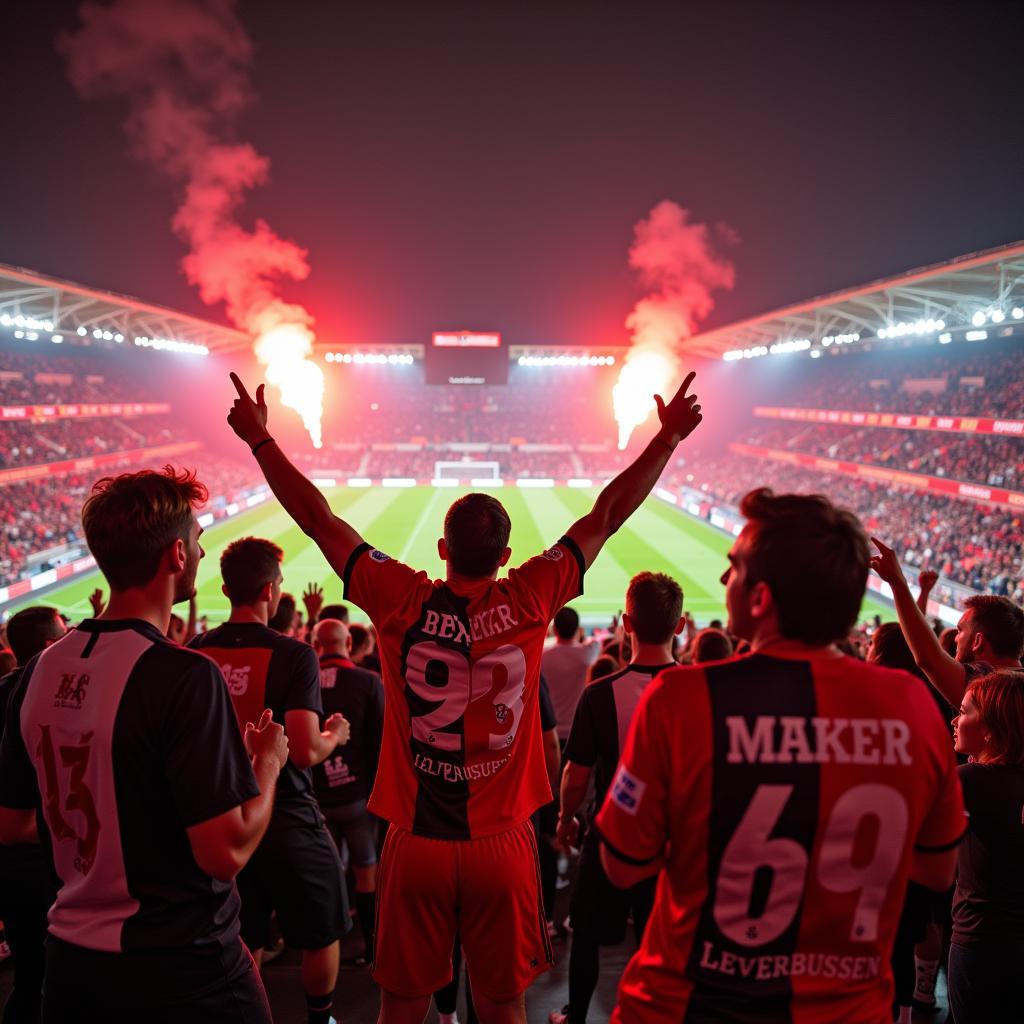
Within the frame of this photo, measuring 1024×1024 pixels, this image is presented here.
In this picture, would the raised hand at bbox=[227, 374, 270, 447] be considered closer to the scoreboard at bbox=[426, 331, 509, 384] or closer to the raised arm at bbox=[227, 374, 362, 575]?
the raised arm at bbox=[227, 374, 362, 575]

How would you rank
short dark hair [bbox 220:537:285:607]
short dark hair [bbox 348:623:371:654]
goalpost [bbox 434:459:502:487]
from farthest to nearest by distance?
1. goalpost [bbox 434:459:502:487]
2. short dark hair [bbox 348:623:371:654]
3. short dark hair [bbox 220:537:285:607]

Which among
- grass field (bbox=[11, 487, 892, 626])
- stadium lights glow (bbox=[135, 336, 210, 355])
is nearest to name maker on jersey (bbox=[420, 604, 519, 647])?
grass field (bbox=[11, 487, 892, 626])

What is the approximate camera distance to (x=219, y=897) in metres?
2.17

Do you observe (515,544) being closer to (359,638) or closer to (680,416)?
(359,638)

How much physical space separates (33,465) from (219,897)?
108 feet

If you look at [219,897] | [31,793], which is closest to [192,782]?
[219,897]

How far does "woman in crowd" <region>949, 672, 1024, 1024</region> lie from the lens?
271cm

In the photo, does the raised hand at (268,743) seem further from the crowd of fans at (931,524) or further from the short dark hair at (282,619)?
the crowd of fans at (931,524)

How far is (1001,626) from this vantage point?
153 inches

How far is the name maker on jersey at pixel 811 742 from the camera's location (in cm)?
166

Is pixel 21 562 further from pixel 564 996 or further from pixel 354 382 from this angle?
pixel 354 382

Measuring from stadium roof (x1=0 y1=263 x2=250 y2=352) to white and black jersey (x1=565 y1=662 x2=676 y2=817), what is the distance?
24.8 metres

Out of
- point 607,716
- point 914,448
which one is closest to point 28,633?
point 607,716

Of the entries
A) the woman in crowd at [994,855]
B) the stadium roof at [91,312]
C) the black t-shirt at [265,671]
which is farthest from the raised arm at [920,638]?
the stadium roof at [91,312]
